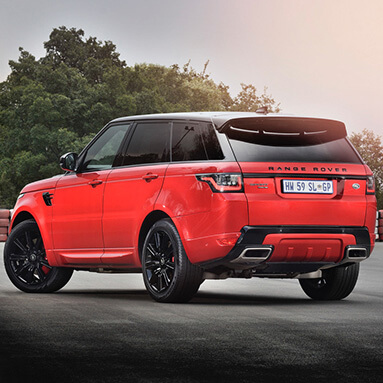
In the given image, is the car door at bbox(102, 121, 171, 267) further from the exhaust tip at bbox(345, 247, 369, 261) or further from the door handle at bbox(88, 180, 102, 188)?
the exhaust tip at bbox(345, 247, 369, 261)

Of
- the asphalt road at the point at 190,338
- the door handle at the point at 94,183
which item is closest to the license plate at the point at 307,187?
the asphalt road at the point at 190,338

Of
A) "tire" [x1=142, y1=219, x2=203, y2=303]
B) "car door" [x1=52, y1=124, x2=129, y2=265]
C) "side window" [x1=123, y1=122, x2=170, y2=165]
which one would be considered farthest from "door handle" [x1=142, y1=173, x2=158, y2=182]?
"car door" [x1=52, y1=124, x2=129, y2=265]

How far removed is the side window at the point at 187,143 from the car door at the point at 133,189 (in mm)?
106

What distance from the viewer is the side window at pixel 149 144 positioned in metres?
10.1

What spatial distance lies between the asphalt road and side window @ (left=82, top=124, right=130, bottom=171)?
1471 millimetres

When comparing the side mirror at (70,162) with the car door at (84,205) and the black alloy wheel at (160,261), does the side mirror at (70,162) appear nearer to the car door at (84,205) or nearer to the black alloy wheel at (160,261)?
the car door at (84,205)

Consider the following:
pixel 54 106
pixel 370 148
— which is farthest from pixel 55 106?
pixel 370 148

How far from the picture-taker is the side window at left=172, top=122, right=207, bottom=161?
31.7 ft

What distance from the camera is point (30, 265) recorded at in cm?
1162

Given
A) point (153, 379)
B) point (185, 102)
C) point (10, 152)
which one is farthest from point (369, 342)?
point (185, 102)

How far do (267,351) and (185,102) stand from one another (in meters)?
78.2

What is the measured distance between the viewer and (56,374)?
5.79 meters

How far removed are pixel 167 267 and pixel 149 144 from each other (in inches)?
55.6

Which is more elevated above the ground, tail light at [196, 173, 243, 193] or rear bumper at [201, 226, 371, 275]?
tail light at [196, 173, 243, 193]
